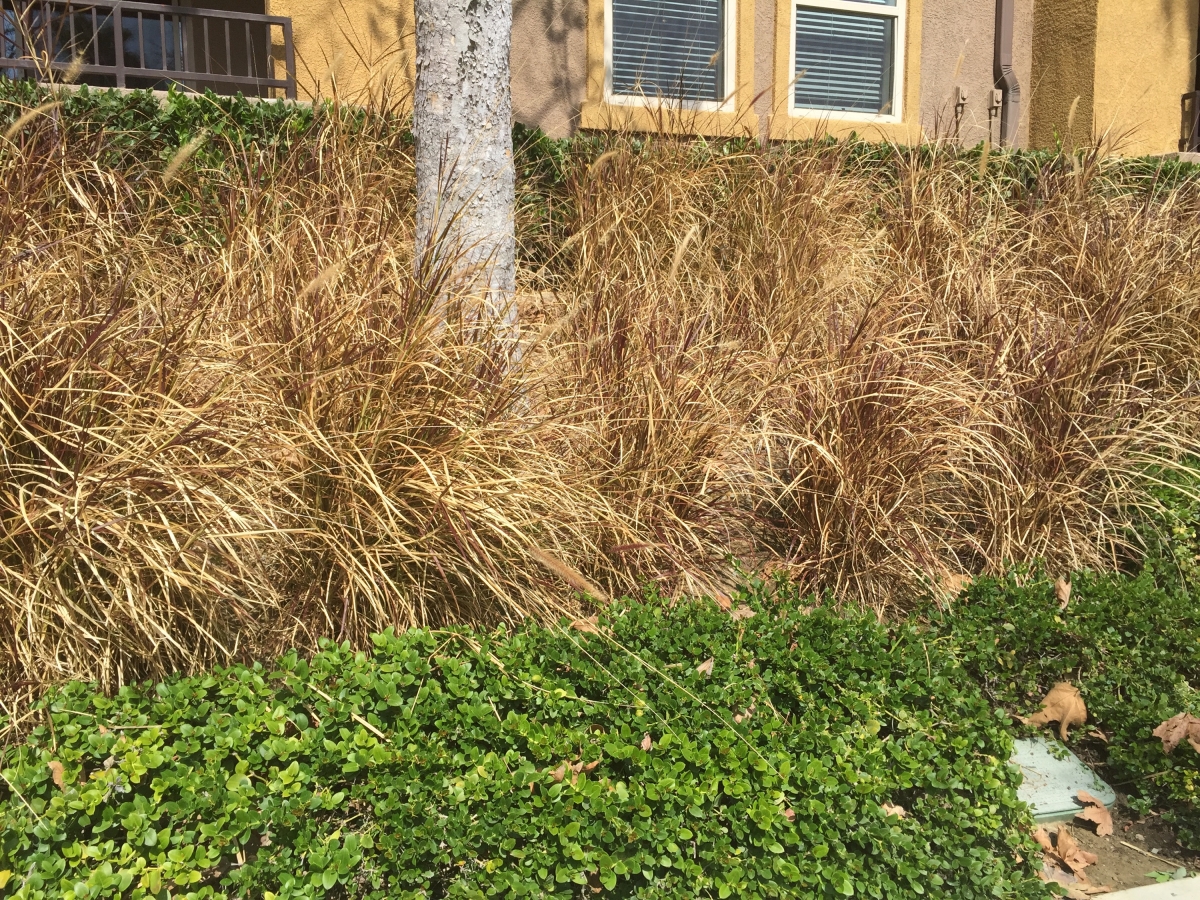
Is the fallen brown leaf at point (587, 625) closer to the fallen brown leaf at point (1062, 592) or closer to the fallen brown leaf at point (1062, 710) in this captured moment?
the fallen brown leaf at point (1062, 710)

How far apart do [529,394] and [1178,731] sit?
2435mm

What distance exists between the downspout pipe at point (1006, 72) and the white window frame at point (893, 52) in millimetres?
1182

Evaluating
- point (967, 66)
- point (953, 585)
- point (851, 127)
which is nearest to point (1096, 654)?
point (953, 585)

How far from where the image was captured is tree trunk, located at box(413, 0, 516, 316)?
3988 mm

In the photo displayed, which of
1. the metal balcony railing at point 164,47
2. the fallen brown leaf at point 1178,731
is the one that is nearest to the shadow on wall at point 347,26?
the metal balcony railing at point 164,47

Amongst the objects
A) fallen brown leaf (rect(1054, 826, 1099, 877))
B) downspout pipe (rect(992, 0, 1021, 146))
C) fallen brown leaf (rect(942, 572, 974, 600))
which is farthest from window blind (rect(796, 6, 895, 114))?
fallen brown leaf (rect(1054, 826, 1099, 877))

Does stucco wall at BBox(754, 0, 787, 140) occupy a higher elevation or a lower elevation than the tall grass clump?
higher

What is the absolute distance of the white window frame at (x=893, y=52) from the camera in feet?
31.2

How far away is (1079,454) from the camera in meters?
4.00

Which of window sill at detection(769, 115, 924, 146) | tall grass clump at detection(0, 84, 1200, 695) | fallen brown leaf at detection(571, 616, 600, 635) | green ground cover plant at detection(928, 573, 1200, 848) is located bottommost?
green ground cover plant at detection(928, 573, 1200, 848)

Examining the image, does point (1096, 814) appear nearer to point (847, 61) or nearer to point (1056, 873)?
point (1056, 873)

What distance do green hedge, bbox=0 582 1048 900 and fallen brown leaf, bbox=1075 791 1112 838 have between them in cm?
55

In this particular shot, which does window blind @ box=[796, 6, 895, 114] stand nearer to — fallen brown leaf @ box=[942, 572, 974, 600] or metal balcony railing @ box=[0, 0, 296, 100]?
metal balcony railing @ box=[0, 0, 296, 100]

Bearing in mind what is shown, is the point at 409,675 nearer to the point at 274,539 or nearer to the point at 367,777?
the point at 367,777
